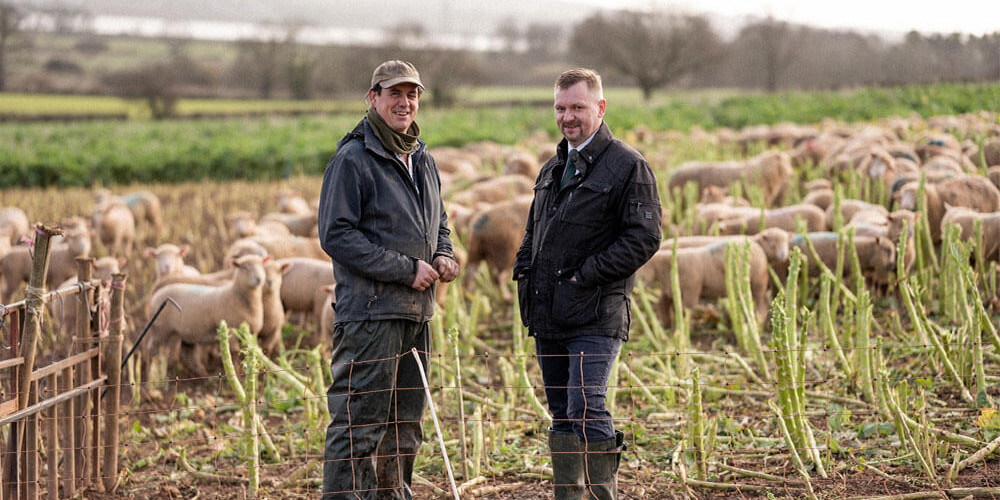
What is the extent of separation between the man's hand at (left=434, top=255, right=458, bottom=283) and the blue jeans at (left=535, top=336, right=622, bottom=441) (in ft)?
1.84

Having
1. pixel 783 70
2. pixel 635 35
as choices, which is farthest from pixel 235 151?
pixel 635 35

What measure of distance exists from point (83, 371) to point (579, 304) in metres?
3.09

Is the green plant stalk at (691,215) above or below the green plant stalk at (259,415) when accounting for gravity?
above

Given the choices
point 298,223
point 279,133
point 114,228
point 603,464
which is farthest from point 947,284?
point 279,133

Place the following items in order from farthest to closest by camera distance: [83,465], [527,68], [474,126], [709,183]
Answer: [527,68], [474,126], [709,183], [83,465]

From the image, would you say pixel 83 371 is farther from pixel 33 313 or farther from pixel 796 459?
pixel 796 459

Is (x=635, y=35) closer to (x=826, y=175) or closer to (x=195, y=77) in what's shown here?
(x=195, y=77)

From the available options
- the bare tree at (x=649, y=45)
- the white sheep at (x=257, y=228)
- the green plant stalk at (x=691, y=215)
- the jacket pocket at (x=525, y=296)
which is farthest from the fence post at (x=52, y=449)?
the bare tree at (x=649, y=45)

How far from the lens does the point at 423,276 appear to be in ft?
14.5

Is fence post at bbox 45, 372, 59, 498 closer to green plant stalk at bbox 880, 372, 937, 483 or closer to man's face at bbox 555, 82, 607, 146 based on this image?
man's face at bbox 555, 82, 607, 146

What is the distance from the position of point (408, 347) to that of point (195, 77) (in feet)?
203

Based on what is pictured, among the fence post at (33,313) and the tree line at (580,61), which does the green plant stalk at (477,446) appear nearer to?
the fence post at (33,313)

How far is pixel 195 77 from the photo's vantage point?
61625 millimetres

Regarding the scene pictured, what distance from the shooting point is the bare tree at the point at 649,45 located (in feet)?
227
